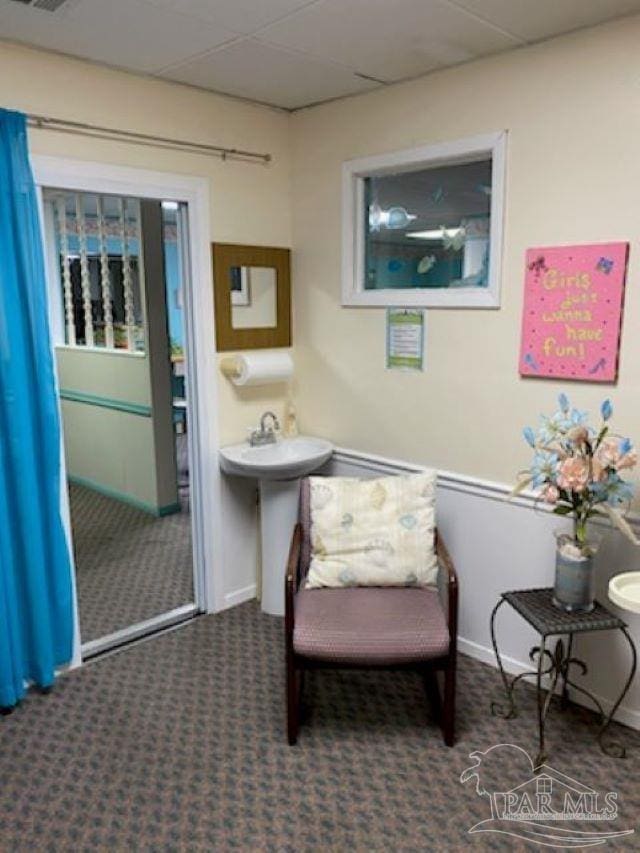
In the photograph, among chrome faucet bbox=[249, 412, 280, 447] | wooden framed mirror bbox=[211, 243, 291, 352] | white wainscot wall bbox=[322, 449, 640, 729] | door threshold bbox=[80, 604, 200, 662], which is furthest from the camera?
chrome faucet bbox=[249, 412, 280, 447]

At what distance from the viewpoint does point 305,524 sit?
8.95 feet

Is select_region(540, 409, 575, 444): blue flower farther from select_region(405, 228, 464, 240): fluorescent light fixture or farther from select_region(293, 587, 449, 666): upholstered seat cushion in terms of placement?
select_region(405, 228, 464, 240): fluorescent light fixture

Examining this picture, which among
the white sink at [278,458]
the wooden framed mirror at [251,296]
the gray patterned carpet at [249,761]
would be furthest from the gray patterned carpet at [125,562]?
the wooden framed mirror at [251,296]

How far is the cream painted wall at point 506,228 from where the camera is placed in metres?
2.22

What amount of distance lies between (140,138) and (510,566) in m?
2.32

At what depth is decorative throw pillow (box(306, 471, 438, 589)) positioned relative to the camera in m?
2.54

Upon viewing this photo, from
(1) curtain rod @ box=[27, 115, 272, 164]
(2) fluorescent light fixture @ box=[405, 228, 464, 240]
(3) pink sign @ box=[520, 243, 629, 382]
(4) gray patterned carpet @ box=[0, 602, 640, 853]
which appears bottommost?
(4) gray patterned carpet @ box=[0, 602, 640, 853]

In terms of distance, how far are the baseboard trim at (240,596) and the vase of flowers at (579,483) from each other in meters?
1.69

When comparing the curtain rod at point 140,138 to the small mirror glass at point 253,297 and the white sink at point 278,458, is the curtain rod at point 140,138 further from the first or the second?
the white sink at point 278,458

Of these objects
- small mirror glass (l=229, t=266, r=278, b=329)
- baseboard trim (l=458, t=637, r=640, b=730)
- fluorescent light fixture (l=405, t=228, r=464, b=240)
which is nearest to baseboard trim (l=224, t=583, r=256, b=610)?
baseboard trim (l=458, t=637, r=640, b=730)

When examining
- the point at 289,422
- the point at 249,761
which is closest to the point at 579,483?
the point at 249,761

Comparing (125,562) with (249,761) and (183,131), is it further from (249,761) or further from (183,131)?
(183,131)

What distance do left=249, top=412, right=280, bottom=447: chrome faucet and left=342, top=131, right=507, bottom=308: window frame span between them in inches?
27.2

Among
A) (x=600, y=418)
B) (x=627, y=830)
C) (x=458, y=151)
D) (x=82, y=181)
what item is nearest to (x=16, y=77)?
(x=82, y=181)
